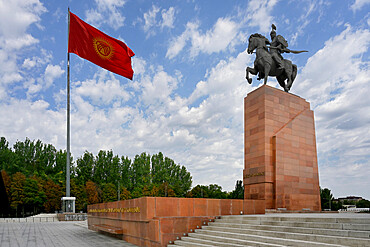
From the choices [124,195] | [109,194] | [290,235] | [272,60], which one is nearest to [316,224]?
[290,235]

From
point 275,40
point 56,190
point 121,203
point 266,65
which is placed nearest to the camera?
point 121,203

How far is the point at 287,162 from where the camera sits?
1538 cm

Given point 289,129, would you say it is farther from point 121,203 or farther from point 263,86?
point 121,203

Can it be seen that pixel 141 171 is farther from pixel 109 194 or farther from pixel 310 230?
pixel 310 230

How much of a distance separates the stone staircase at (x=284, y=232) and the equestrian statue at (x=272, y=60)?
868 centimetres

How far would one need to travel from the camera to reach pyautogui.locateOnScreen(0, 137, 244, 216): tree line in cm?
4381

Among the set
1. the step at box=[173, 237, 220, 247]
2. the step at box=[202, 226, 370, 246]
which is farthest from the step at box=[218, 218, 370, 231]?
the step at box=[173, 237, 220, 247]

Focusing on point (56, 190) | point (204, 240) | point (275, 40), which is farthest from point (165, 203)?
point (56, 190)

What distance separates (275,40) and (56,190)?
37.0 meters

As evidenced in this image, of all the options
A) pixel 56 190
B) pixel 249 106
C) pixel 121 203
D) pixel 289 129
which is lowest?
pixel 56 190

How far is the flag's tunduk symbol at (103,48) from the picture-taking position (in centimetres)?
2058

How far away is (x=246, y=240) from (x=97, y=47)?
16.4 meters

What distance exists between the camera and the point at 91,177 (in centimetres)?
5766

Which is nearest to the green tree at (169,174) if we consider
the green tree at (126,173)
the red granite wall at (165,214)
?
the green tree at (126,173)
